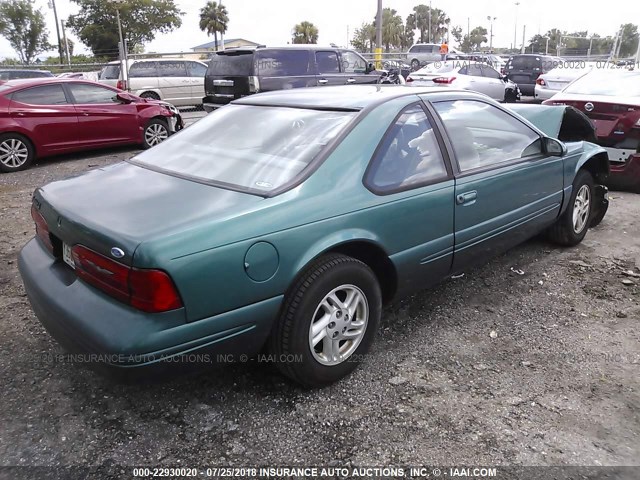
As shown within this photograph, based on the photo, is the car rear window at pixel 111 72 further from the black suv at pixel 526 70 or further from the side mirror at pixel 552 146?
the side mirror at pixel 552 146

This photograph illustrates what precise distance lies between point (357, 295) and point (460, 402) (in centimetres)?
76

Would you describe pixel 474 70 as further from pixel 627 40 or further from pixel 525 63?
pixel 627 40

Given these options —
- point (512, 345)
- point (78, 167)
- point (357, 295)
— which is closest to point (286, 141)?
point (357, 295)

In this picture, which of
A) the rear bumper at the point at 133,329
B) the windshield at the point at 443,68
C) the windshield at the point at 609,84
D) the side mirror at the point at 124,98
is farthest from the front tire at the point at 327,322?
the windshield at the point at 443,68

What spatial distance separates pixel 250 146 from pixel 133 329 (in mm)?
1339

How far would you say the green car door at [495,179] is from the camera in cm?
337

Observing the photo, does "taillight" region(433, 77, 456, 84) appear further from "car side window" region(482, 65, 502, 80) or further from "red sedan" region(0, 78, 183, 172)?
"red sedan" region(0, 78, 183, 172)

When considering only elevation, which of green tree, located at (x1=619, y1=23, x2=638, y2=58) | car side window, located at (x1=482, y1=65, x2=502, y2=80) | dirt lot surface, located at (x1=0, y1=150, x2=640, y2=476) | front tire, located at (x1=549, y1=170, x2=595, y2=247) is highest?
green tree, located at (x1=619, y1=23, x2=638, y2=58)

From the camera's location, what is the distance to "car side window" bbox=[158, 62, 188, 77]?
15.6m

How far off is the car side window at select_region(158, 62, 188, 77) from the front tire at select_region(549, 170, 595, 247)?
13.7 m

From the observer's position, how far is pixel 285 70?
11.3 meters

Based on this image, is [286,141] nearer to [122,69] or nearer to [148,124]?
[148,124]

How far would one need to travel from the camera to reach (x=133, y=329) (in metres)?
2.14

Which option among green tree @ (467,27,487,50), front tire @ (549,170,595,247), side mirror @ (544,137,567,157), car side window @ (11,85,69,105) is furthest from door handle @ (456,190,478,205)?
green tree @ (467,27,487,50)
